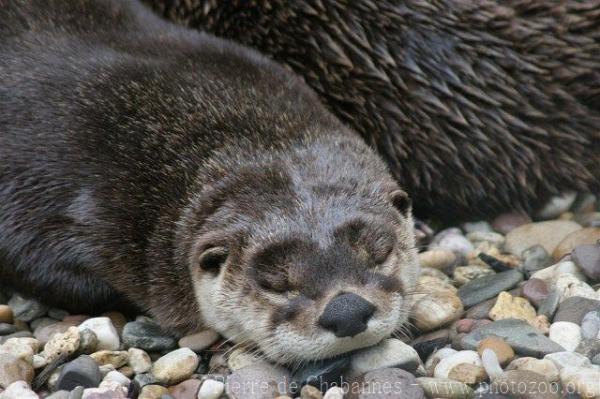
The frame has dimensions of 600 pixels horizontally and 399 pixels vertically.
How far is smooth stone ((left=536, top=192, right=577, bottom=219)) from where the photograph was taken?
13.4ft

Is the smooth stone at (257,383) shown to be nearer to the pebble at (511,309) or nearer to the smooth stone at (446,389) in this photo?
the smooth stone at (446,389)

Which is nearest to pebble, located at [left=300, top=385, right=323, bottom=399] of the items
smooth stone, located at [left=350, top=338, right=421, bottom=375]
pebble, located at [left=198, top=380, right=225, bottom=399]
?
smooth stone, located at [left=350, top=338, right=421, bottom=375]

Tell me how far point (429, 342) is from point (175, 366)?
2.54 feet

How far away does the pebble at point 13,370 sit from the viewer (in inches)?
116

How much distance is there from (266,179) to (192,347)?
581mm

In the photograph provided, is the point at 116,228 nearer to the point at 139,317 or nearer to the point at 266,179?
the point at 139,317

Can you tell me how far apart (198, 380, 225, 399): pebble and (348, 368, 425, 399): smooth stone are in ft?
1.26

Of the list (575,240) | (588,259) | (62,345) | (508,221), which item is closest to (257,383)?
(62,345)

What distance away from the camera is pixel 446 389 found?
269cm

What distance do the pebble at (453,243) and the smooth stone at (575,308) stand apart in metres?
0.73

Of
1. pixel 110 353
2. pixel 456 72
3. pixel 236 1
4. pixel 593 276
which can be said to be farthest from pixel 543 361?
pixel 236 1

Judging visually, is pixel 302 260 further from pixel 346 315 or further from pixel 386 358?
pixel 386 358

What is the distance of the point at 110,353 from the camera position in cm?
308

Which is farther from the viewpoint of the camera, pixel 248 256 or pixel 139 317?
pixel 139 317
